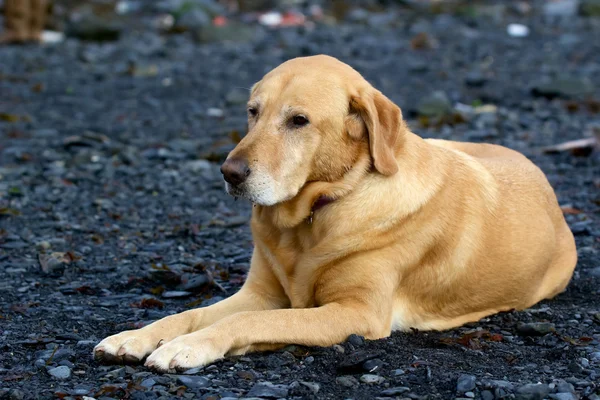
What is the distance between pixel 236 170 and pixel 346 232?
2.46 feet

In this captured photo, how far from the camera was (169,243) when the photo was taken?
281 inches

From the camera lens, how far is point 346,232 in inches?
199

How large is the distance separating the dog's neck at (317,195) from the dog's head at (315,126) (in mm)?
36

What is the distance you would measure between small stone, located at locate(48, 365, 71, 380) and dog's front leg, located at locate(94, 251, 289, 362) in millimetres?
186

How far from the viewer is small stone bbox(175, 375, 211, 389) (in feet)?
14.0

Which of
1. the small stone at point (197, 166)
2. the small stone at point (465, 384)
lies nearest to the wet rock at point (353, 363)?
the small stone at point (465, 384)

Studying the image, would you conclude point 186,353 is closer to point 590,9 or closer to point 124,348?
point 124,348

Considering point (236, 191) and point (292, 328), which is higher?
point (236, 191)

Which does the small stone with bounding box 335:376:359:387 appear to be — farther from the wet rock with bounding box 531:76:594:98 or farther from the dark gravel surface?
the wet rock with bounding box 531:76:594:98

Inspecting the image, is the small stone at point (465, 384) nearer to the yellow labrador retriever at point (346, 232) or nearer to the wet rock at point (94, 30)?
the yellow labrador retriever at point (346, 232)

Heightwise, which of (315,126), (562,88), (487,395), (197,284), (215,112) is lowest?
(215,112)

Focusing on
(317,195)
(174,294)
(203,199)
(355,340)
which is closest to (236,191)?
(317,195)

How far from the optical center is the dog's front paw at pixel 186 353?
4434 mm

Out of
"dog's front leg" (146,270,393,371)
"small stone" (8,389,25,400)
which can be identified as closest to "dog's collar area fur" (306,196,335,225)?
"dog's front leg" (146,270,393,371)
